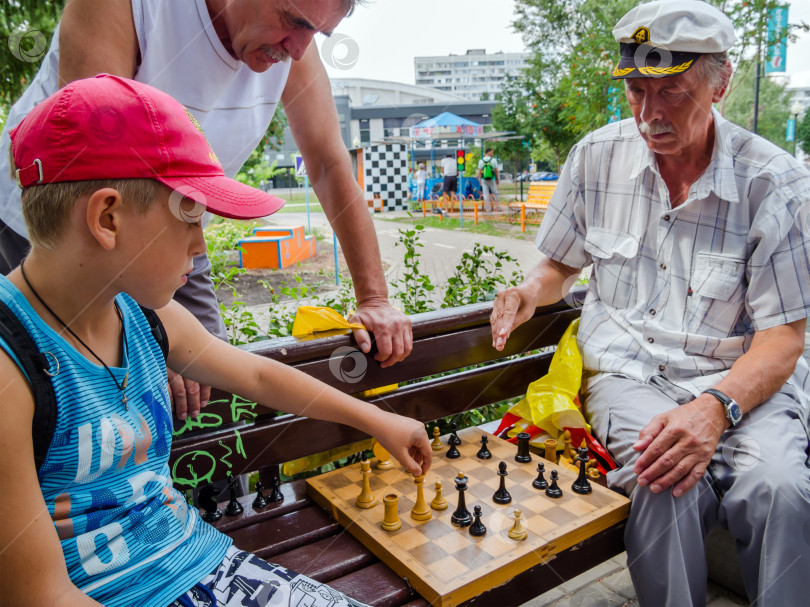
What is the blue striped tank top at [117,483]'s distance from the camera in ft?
3.61

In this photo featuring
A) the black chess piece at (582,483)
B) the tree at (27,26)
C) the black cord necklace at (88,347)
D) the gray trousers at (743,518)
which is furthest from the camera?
the tree at (27,26)

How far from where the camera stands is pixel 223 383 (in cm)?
152

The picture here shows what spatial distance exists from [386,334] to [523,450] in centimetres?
57

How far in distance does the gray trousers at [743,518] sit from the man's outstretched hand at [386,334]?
30.2 inches

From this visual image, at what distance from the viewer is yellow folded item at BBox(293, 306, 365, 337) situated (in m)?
1.99

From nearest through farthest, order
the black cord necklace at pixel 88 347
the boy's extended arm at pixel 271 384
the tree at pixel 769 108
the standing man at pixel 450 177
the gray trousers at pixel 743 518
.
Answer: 1. the black cord necklace at pixel 88 347
2. the boy's extended arm at pixel 271 384
3. the gray trousers at pixel 743 518
4. the tree at pixel 769 108
5. the standing man at pixel 450 177

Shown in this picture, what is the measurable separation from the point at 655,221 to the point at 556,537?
4.03 feet

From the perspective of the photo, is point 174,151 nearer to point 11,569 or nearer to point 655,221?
point 11,569

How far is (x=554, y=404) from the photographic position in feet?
7.45

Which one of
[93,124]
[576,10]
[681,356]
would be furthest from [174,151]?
[576,10]

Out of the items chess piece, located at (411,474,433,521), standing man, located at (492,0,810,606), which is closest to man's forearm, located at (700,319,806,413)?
standing man, located at (492,0,810,606)

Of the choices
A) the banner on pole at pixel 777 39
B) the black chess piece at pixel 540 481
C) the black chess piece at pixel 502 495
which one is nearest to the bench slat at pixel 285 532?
the black chess piece at pixel 502 495

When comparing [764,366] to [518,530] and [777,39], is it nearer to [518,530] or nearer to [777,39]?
[518,530]

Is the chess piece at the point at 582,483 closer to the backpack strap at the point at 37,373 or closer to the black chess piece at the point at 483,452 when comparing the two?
the black chess piece at the point at 483,452
